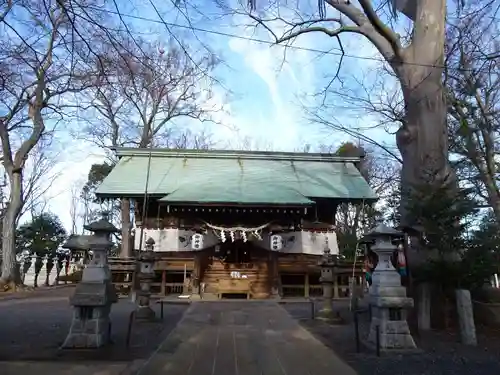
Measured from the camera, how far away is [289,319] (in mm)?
11125

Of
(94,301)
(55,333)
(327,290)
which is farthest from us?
(327,290)

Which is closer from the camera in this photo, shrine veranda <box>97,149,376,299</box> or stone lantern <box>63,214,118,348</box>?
stone lantern <box>63,214,118,348</box>

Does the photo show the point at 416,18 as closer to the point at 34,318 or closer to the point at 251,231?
the point at 251,231

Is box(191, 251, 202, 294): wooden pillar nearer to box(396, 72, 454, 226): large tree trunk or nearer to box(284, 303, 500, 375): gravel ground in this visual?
box(284, 303, 500, 375): gravel ground

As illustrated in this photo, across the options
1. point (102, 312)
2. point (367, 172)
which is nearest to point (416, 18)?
point (102, 312)

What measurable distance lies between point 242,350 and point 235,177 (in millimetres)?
11643

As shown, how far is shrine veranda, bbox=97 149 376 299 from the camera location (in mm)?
16203

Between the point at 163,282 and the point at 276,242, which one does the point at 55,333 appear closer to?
the point at 163,282

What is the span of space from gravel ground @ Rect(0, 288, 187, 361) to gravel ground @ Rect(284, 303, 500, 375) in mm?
3271

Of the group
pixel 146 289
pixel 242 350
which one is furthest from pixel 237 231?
pixel 242 350

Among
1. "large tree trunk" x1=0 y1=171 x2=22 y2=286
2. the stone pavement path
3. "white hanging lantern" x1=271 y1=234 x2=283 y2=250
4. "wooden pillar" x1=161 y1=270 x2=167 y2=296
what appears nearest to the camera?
the stone pavement path

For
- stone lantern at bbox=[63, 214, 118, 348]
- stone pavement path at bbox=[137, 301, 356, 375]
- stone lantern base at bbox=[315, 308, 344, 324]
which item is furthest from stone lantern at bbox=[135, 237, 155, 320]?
stone lantern base at bbox=[315, 308, 344, 324]

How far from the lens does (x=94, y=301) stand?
725cm

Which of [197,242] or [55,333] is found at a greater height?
[197,242]
